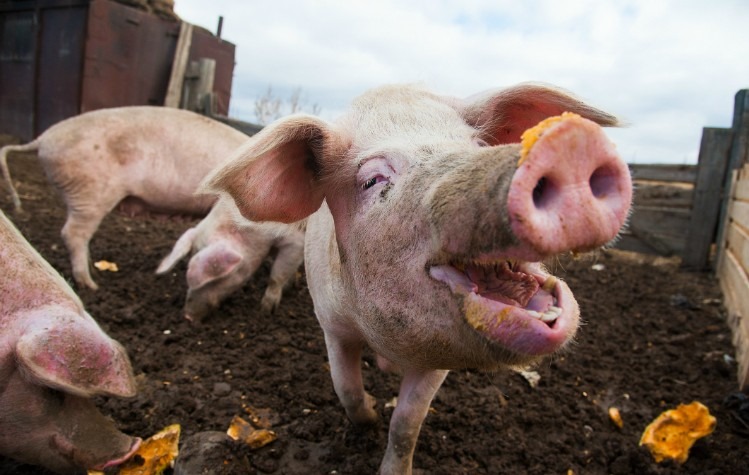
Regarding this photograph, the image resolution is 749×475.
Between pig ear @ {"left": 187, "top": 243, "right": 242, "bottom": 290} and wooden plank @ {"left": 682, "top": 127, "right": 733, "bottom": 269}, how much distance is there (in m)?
5.50

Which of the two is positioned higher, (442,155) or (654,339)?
(442,155)

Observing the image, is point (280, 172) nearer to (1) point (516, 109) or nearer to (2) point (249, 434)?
(1) point (516, 109)

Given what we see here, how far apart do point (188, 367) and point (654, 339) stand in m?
3.62

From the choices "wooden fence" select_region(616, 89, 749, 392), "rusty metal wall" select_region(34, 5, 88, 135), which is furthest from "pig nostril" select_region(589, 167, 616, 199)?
"rusty metal wall" select_region(34, 5, 88, 135)

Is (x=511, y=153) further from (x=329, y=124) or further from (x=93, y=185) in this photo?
(x=93, y=185)

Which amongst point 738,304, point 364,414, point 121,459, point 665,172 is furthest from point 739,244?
point 121,459

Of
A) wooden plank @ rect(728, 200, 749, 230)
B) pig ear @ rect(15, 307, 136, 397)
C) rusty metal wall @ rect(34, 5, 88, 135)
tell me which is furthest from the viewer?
rusty metal wall @ rect(34, 5, 88, 135)

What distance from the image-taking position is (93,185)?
17.9ft

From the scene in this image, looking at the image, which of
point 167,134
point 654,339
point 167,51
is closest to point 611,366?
point 654,339

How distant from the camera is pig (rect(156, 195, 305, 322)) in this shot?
4.33 meters

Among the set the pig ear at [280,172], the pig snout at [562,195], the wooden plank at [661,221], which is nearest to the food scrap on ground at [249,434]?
the pig ear at [280,172]

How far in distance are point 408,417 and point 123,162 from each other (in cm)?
457

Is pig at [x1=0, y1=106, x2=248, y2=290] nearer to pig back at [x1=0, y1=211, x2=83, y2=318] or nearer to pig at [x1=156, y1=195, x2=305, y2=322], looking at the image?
pig at [x1=156, y1=195, x2=305, y2=322]

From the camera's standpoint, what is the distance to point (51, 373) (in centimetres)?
207
